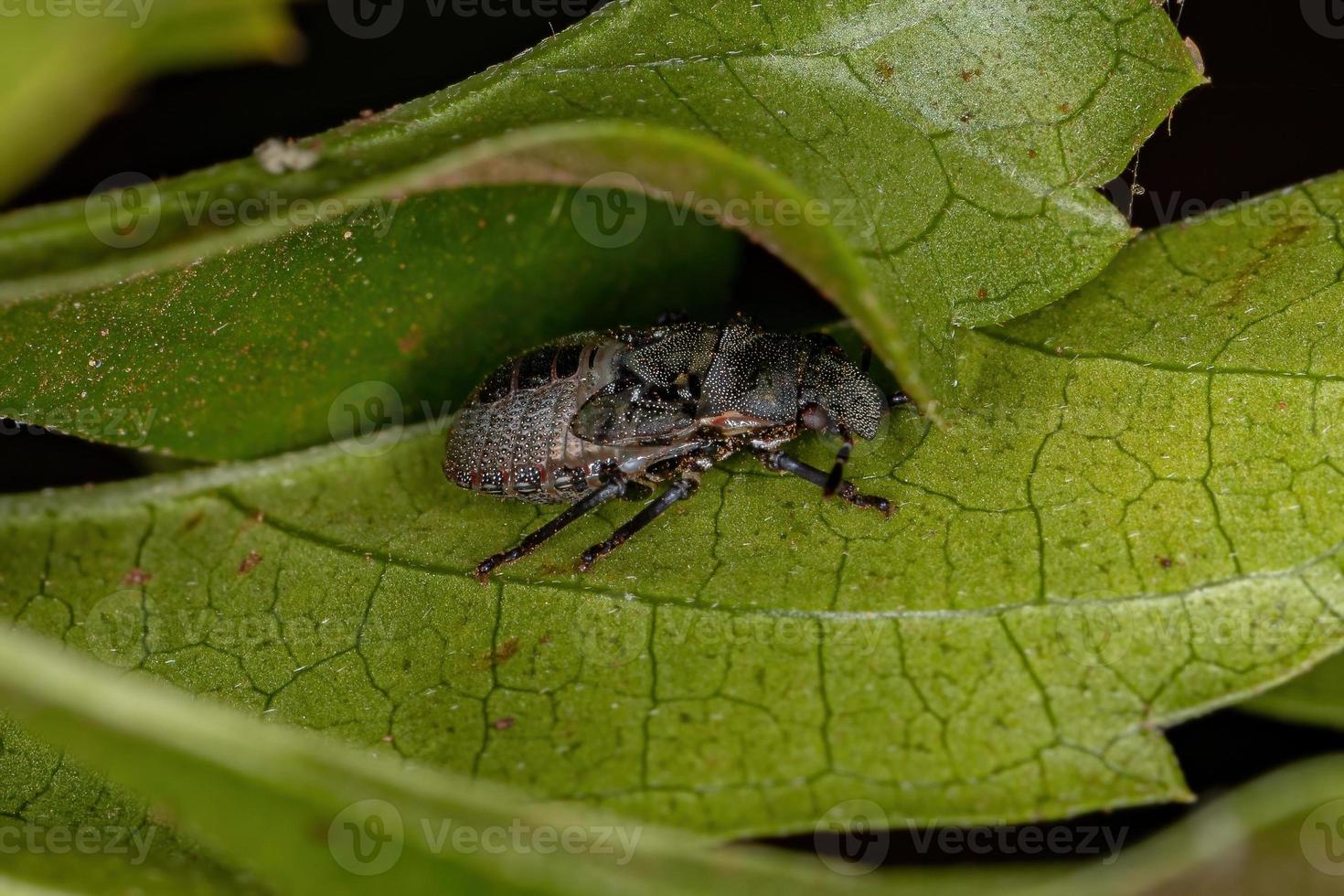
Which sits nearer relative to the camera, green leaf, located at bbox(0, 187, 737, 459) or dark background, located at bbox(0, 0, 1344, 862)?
green leaf, located at bbox(0, 187, 737, 459)

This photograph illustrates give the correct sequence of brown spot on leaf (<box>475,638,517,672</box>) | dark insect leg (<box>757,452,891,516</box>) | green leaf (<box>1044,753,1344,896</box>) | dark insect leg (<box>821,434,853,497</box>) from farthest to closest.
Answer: dark insect leg (<box>821,434,853,497</box>) < dark insect leg (<box>757,452,891,516</box>) < brown spot on leaf (<box>475,638,517,672</box>) < green leaf (<box>1044,753,1344,896</box>)

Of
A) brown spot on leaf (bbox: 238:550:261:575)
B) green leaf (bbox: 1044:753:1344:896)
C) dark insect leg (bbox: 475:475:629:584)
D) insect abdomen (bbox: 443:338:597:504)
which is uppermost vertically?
insect abdomen (bbox: 443:338:597:504)

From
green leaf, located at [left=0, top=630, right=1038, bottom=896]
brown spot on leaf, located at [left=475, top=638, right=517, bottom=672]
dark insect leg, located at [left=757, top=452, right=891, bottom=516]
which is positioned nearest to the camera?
green leaf, located at [left=0, top=630, right=1038, bottom=896]

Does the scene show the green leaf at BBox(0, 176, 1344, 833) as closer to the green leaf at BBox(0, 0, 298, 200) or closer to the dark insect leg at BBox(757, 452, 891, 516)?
the dark insect leg at BBox(757, 452, 891, 516)

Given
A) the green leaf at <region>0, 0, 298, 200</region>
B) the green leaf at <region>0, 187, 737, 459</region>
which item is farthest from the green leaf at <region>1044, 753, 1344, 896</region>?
the green leaf at <region>0, 0, 298, 200</region>

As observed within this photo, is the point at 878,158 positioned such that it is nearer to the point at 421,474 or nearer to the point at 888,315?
the point at 888,315

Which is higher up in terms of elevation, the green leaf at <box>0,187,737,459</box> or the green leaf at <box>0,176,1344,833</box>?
the green leaf at <box>0,187,737,459</box>

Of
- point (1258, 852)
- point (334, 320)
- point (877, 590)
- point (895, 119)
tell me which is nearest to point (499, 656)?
point (877, 590)
